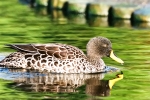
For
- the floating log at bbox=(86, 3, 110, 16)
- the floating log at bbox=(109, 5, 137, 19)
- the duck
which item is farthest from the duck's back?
the floating log at bbox=(86, 3, 110, 16)

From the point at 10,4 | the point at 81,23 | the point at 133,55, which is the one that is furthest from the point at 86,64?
the point at 10,4

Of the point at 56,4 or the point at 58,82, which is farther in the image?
the point at 56,4

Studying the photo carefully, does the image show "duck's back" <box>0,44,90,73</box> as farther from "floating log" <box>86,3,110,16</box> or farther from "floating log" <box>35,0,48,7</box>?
"floating log" <box>35,0,48,7</box>

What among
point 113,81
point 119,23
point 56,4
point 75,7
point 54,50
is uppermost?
point 56,4

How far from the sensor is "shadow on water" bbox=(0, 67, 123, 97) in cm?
1515

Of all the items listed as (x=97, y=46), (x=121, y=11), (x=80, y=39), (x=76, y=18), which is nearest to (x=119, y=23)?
(x=121, y=11)

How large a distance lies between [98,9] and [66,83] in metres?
13.4

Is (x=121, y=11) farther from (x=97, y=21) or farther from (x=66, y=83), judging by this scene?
(x=66, y=83)

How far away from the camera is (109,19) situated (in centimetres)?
2838

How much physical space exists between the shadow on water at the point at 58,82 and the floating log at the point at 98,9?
1197 cm

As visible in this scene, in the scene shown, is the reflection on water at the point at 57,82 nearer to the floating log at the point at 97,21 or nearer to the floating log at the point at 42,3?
the floating log at the point at 97,21

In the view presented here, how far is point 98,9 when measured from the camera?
95.8ft

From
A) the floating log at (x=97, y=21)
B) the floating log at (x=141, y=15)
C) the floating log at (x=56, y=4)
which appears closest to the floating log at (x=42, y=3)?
the floating log at (x=56, y=4)

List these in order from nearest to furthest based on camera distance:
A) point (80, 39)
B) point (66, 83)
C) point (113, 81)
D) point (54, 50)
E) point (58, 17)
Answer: point (66, 83) → point (113, 81) → point (54, 50) → point (80, 39) → point (58, 17)
